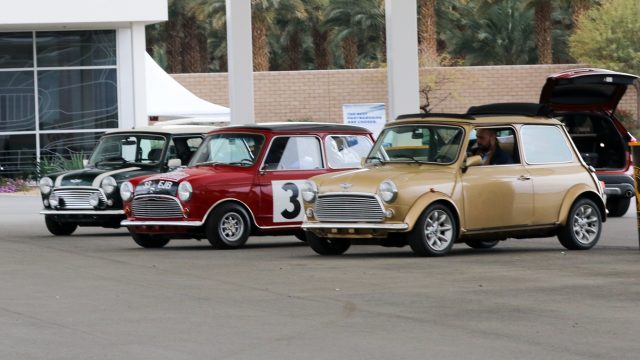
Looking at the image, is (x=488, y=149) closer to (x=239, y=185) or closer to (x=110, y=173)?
(x=239, y=185)

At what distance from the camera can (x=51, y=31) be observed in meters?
43.2

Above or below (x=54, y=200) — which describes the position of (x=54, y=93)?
above

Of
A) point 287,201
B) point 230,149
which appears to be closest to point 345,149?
point 287,201

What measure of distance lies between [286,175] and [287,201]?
1.17 ft

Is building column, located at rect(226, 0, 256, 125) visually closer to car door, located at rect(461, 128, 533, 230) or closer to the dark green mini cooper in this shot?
the dark green mini cooper

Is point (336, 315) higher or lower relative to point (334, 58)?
lower

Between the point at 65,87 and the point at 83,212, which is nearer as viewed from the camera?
the point at 83,212

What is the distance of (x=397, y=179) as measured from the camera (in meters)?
17.2

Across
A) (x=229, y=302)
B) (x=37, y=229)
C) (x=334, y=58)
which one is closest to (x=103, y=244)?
(x=37, y=229)

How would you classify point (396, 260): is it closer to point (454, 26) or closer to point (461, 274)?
point (461, 274)

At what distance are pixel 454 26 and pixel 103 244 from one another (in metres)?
51.8

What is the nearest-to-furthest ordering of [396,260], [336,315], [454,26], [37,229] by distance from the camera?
[336,315] → [396,260] → [37,229] → [454,26]

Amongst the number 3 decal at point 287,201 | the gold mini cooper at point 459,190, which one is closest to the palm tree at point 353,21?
the number 3 decal at point 287,201

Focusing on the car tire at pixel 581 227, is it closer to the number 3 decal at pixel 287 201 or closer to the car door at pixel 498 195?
the car door at pixel 498 195
